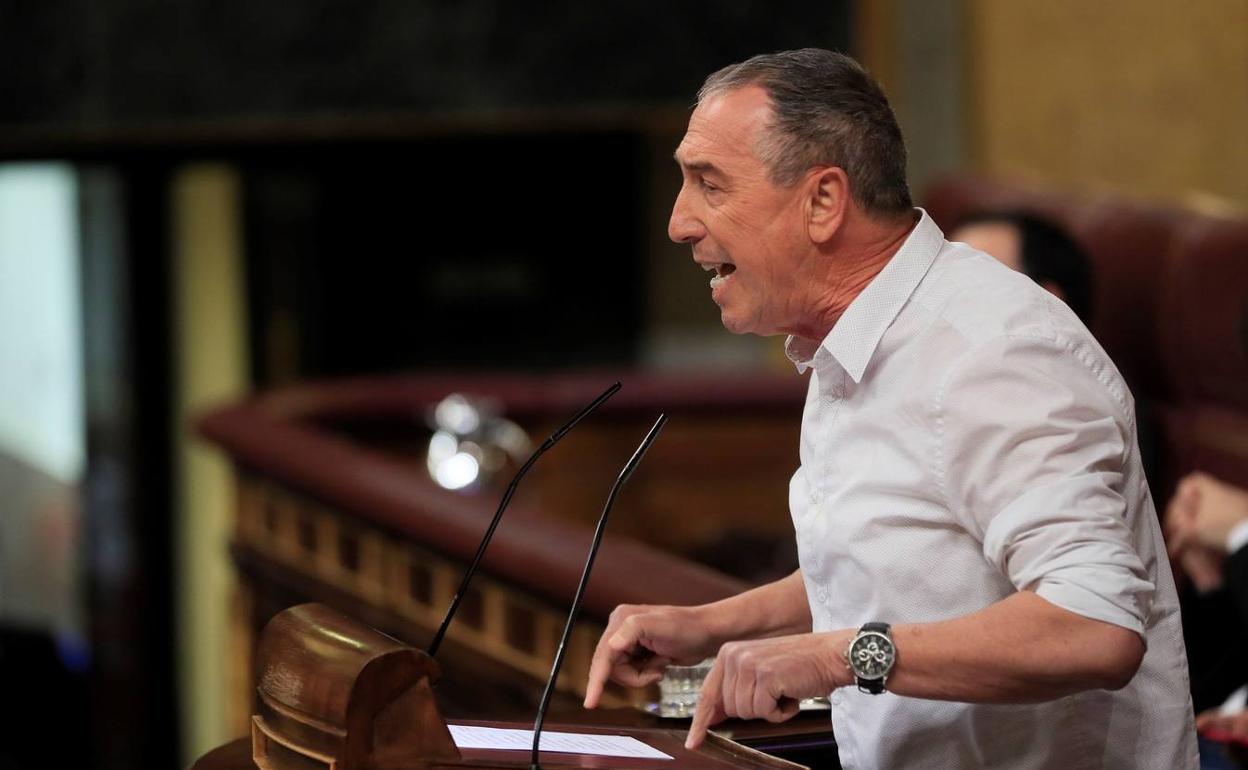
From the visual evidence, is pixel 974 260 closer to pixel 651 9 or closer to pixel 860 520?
pixel 860 520

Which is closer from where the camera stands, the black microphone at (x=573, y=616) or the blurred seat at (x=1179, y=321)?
the black microphone at (x=573, y=616)

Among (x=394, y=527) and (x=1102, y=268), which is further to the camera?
(x=1102, y=268)

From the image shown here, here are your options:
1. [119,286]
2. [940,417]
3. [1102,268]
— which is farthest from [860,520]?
[119,286]

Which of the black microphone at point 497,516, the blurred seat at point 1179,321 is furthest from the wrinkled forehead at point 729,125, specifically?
the blurred seat at point 1179,321

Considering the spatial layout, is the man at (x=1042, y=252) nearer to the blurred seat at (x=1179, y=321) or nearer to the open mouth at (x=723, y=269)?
the blurred seat at (x=1179, y=321)

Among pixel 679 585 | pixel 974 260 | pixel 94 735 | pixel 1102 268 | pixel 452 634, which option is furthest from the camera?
pixel 94 735

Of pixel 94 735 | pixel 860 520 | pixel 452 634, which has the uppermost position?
pixel 860 520

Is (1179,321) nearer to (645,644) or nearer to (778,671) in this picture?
(645,644)

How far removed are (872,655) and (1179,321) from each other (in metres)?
2.24

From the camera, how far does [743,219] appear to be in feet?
5.18

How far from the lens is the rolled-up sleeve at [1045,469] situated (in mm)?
1368

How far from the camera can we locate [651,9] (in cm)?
584

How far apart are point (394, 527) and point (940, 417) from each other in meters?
1.99

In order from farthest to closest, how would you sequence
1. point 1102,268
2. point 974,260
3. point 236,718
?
point 236,718 → point 1102,268 → point 974,260
